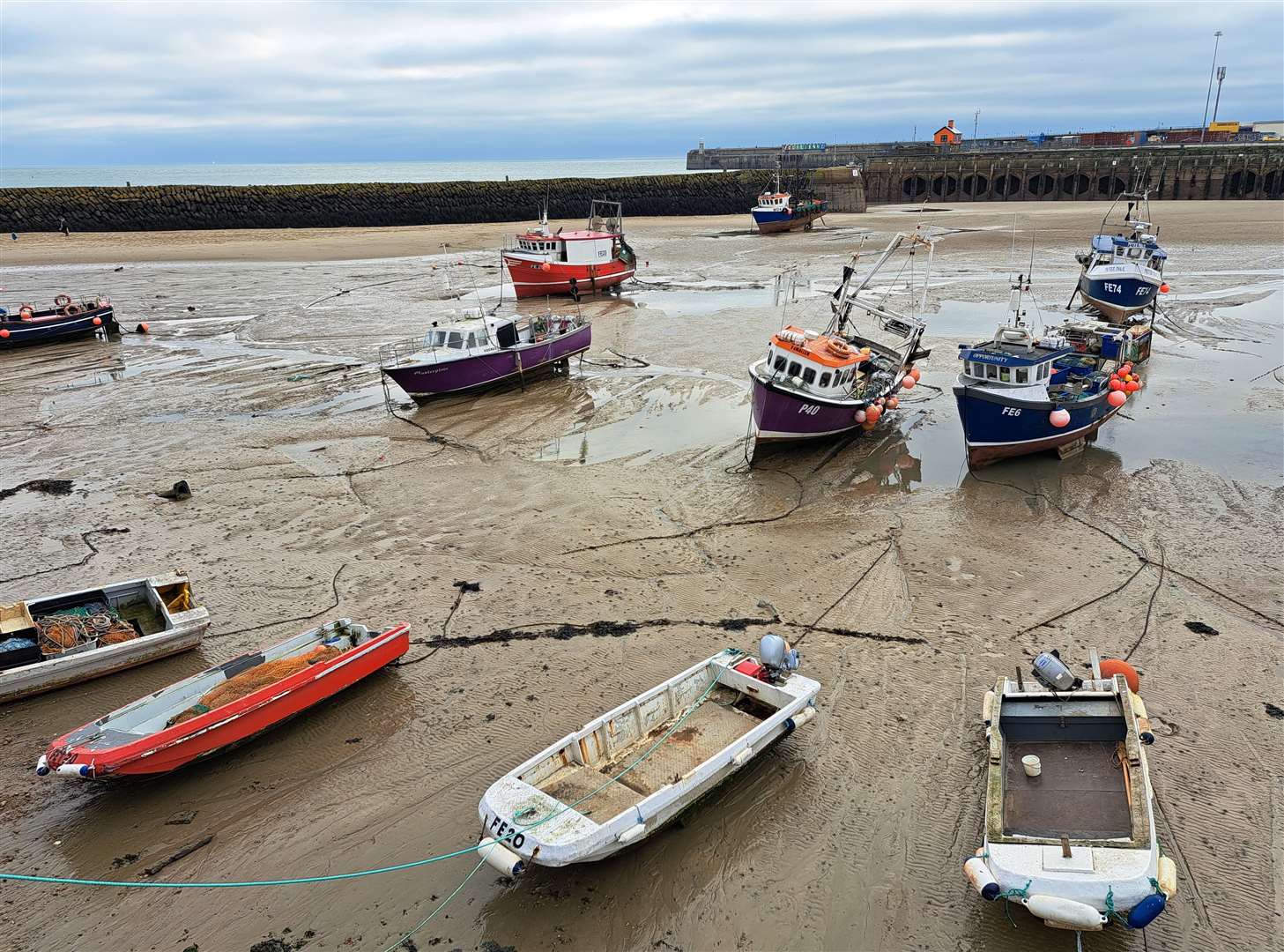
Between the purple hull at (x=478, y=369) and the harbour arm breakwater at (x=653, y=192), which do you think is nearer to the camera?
the purple hull at (x=478, y=369)

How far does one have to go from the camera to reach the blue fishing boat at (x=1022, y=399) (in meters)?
15.4

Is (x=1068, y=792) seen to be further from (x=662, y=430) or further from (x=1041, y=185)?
(x=1041, y=185)

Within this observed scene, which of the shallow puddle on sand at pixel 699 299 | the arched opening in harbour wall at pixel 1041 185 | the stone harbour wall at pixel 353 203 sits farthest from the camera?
the arched opening in harbour wall at pixel 1041 185

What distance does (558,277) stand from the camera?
33438 mm

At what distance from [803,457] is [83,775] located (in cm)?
1262

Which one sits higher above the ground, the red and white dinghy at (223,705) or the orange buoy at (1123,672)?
the red and white dinghy at (223,705)

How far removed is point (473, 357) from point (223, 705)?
1250 cm

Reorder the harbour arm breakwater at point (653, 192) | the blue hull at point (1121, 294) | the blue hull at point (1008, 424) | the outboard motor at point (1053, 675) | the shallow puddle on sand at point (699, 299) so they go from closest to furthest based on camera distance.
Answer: the outboard motor at point (1053, 675) < the blue hull at point (1008, 424) < the blue hull at point (1121, 294) < the shallow puddle on sand at point (699, 299) < the harbour arm breakwater at point (653, 192)

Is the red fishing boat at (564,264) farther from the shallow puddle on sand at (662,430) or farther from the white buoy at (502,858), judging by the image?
the white buoy at (502,858)

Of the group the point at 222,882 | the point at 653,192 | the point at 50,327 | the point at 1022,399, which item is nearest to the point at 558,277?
the point at 50,327

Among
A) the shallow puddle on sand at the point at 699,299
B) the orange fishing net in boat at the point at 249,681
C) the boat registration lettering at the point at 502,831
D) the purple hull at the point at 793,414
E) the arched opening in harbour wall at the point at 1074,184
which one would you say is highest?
the arched opening in harbour wall at the point at 1074,184

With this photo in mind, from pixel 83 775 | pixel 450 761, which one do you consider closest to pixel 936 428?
pixel 450 761

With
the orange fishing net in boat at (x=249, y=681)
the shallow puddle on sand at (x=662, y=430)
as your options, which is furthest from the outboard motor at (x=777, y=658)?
the shallow puddle on sand at (x=662, y=430)

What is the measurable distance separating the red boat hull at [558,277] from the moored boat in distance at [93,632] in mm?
24649
